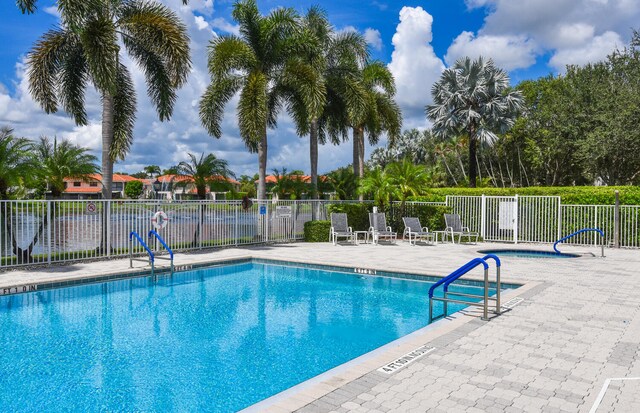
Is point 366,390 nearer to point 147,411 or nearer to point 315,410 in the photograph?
point 315,410

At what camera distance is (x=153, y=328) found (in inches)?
Result: 280

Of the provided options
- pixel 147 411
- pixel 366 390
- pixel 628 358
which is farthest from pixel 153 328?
pixel 628 358

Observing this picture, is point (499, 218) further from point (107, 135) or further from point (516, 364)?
point (516, 364)

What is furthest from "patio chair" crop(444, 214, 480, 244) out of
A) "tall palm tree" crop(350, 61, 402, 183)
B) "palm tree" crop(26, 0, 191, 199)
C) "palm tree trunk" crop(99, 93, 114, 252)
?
"palm tree trunk" crop(99, 93, 114, 252)

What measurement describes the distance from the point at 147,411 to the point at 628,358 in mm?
4802

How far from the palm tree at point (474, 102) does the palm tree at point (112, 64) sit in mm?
16254

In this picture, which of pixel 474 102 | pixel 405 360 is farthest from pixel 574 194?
pixel 405 360

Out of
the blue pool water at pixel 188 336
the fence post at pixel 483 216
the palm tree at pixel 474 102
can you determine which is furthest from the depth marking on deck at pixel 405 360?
the palm tree at pixel 474 102

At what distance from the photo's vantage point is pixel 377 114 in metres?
22.3

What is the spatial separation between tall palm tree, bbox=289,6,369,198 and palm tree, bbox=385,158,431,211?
136 inches

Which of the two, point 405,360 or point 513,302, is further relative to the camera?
point 513,302

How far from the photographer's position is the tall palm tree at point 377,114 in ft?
73.8

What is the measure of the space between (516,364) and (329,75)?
1846 cm

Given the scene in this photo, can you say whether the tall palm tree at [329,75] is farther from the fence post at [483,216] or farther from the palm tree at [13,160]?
the palm tree at [13,160]
